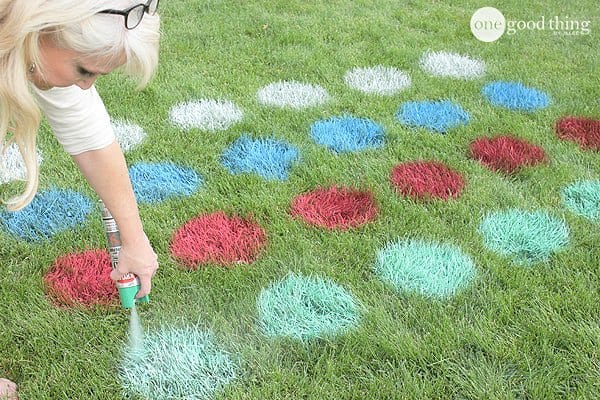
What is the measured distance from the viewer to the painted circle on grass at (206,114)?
353 centimetres

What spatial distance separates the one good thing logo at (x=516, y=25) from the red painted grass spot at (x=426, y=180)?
2191 millimetres

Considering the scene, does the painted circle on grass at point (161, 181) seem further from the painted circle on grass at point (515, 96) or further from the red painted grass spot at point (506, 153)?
the painted circle on grass at point (515, 96)

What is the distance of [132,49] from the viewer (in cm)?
145

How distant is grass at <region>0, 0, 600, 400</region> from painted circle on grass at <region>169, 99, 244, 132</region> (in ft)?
0.22

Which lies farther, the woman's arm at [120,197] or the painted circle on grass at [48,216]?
the painted circle on grass at [48,216]

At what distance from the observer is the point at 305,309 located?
7.56 feet

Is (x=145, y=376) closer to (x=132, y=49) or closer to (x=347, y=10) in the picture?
(x=132, y=49)

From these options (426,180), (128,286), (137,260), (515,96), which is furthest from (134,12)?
(515,96)

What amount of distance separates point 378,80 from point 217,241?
2.01m

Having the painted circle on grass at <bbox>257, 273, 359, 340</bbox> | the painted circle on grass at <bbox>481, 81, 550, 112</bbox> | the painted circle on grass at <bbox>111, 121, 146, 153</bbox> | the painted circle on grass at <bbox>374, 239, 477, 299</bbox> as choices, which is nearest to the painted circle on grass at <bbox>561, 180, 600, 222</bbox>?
the painted circle on grass at <bbox>374, 239, 477, 299</bbox>

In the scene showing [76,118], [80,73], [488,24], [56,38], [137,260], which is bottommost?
[488,24]

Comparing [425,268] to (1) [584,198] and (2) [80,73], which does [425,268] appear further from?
(2) [80,73]

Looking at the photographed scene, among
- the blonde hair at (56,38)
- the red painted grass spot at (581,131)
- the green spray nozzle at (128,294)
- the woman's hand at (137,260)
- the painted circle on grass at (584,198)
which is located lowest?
the painted circle on grass at (584,198)

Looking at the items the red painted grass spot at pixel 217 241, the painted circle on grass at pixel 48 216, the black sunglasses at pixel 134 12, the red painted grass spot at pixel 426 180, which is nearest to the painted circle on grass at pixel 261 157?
the red painted grass spot at pixel 217 241
